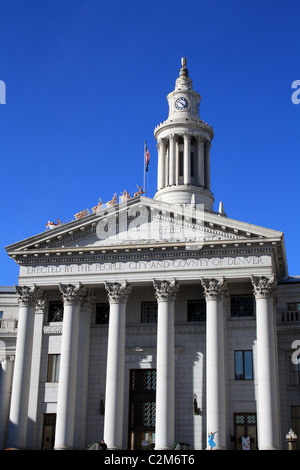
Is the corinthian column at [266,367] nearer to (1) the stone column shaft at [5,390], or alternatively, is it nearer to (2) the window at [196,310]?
(2) the window at [196,310]

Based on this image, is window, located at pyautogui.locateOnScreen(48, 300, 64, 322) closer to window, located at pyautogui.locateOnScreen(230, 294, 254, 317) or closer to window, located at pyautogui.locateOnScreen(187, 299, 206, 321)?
window, located at pyautogui.locateOnScreen(187, 299, 206, 321)

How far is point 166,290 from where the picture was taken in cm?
4816

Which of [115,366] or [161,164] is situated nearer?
[115,366]

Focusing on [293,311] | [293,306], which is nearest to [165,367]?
[293,311]

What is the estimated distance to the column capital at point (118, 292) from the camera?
4894 centimetres

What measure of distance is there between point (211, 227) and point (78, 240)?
31.6 feet

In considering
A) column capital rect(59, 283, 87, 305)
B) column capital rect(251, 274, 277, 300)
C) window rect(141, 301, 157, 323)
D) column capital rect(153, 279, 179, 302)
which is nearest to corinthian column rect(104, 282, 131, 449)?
column capital rect(59, 283, 87, 305)

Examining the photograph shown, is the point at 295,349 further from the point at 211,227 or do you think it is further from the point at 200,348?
the point at 211,227

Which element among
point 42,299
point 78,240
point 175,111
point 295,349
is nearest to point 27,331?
point 42,299

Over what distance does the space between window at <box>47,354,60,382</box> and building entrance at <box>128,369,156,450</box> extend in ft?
17.6

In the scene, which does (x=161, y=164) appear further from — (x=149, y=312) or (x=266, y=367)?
(x=266, y=367)

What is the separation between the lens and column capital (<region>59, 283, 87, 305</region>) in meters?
49.6

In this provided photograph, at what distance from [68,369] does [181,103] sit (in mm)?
29666

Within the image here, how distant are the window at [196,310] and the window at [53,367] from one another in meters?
9.94
